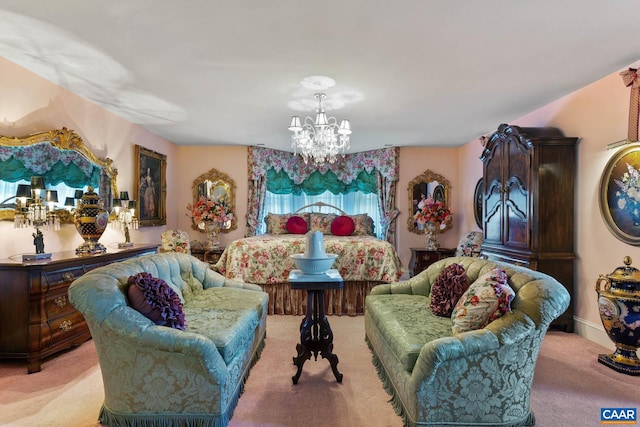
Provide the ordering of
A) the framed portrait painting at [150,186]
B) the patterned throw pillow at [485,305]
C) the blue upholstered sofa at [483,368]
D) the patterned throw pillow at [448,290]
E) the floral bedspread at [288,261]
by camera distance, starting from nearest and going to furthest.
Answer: the blue upholstered sofa at [483,368] → the patterned throw pillow at [485,305] → the patterned throw pillow at [448,290] → the floral bedspread at [288,261] → the framed portrait painting at [150,186]

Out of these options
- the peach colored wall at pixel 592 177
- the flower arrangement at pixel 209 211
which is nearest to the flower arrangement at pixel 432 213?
the peach colored wall at pixel 592 177

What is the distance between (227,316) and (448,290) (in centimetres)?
169

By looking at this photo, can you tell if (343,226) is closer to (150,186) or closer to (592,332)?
(150,186)

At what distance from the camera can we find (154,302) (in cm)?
211

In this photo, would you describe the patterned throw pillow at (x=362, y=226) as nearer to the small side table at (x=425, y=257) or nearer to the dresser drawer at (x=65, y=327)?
the small side table at (x=425, y=257)

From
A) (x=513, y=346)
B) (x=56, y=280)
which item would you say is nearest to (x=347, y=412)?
(x=513, y=346)

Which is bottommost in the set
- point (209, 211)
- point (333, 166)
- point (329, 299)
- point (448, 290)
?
point (329, 299)

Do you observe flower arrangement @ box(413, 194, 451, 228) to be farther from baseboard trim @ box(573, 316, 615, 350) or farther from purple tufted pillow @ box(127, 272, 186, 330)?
purple tufted pillow @ box(127, 272, 186, 330)

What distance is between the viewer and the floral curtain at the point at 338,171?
21.7ft

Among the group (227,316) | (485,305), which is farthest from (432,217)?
(227,316)

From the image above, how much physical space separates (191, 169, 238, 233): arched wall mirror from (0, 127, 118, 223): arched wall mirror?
225 centimetres

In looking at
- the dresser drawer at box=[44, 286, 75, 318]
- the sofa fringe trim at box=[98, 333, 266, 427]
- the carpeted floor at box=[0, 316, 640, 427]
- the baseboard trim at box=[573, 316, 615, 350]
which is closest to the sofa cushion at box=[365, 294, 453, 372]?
the carpeted floor at box=[0, 316, 640, 427]

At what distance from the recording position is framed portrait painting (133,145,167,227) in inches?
202

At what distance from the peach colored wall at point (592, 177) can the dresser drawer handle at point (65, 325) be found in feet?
15.9
